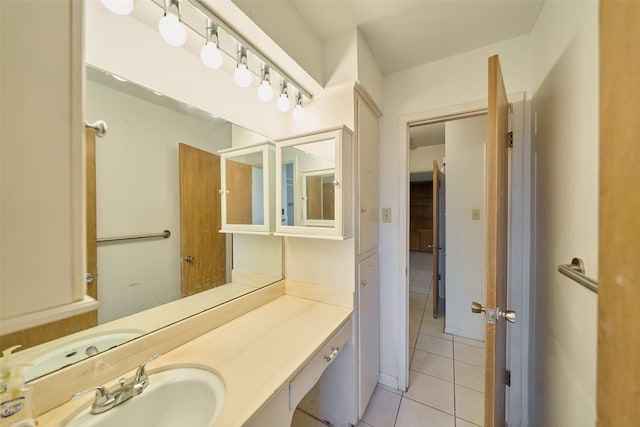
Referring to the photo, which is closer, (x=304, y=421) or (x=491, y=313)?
(x=491, y=313)

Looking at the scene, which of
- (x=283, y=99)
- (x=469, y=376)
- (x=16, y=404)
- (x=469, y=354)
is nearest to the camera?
(x=16, y=404)

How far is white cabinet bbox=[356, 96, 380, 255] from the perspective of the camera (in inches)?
53.4

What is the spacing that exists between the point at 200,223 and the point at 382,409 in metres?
1.67

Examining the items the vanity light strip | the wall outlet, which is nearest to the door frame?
the wall outlet

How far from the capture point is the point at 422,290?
11.9 ft

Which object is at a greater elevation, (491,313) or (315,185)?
(315,185)

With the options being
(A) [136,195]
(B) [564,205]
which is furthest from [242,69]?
(B) [564,205]

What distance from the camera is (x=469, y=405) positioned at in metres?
1.49

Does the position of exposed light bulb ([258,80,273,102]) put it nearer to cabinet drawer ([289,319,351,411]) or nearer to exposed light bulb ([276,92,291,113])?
exposed light bulb ([276,92,291,113])

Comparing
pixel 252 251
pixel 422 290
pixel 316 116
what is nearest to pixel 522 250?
pixel 316 116

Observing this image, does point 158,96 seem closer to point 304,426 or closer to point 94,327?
point 94,327

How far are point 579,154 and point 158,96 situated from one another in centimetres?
168

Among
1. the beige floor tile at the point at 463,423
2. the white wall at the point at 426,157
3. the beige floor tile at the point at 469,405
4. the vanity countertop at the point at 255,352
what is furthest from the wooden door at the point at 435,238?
the vanity countertop at the point at 255,352

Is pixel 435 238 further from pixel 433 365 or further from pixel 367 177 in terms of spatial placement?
pixel 367 177
